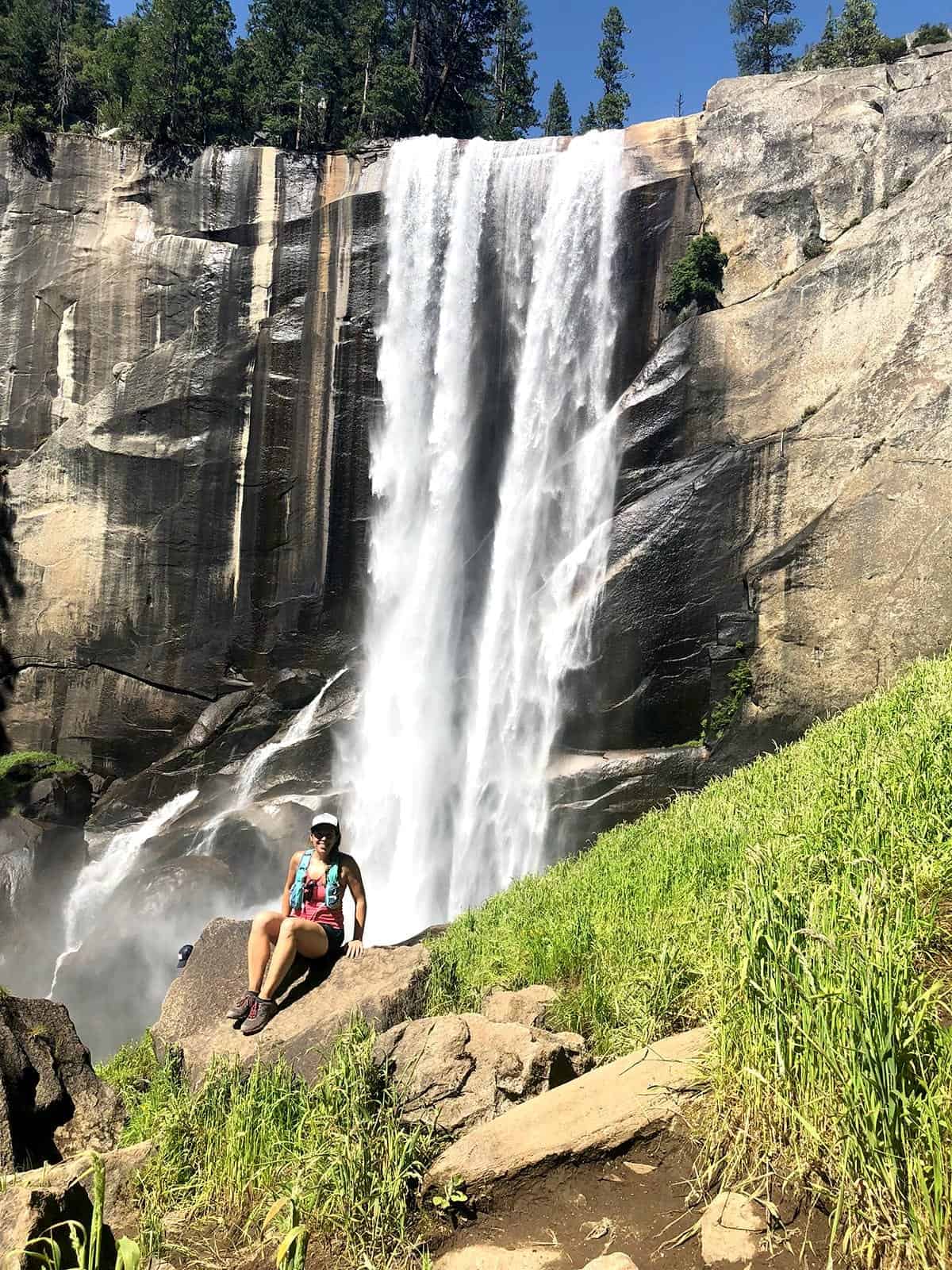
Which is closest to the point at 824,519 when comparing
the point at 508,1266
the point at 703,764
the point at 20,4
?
the point at 703,764

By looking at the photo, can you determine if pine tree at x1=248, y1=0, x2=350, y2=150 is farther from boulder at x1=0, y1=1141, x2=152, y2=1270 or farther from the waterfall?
boulder at x1=0, y1=1141, x2=152, y2=1270

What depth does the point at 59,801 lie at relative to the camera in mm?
17672

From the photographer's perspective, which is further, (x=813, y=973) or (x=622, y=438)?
(x=622, y=438)

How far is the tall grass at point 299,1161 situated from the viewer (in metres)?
2.65

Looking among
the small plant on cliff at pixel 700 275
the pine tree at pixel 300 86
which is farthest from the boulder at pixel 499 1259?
the pine tree at pixel 300 86

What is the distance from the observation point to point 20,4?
25.0 meters

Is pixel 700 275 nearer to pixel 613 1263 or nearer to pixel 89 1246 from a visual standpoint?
pixel 613 1263

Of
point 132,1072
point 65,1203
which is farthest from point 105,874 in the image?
point 65,1203

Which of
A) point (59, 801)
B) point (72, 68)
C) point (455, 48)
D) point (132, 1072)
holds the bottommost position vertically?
point (59, 801)

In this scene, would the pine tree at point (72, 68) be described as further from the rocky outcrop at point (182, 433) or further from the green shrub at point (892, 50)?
the green shrub at point (892, 50)

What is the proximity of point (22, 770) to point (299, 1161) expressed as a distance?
60.3 feet

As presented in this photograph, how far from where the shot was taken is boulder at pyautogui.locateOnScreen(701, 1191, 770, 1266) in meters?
2.13

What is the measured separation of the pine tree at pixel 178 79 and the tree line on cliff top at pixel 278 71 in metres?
0.05

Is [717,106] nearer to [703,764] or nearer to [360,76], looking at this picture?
[703,764]
